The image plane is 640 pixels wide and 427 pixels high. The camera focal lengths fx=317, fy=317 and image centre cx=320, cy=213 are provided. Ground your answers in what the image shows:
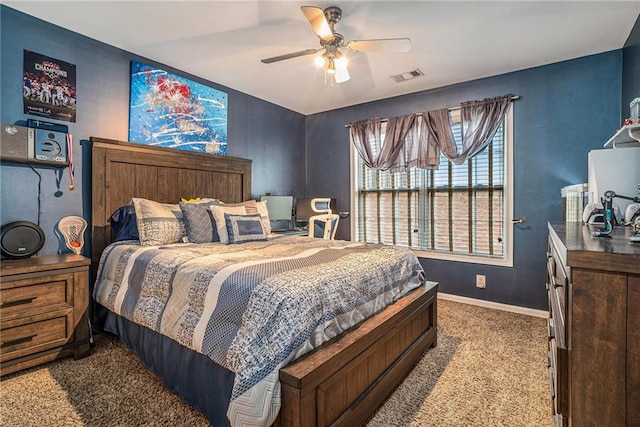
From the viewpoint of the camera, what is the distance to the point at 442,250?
3883 millimetres

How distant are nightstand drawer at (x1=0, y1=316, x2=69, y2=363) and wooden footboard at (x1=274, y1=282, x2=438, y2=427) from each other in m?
1.87

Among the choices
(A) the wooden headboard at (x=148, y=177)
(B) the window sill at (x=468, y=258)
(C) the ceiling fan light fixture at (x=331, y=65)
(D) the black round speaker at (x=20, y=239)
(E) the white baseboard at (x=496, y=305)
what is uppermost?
(C) the ceiling fan light fixture at (x=331, y=65)

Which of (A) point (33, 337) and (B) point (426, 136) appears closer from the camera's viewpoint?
(A) point (33, 337)

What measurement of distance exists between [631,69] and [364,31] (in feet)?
7.27

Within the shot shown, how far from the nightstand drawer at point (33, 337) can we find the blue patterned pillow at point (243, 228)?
1.30 meters

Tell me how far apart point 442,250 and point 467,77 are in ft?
6.59

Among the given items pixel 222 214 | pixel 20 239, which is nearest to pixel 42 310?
pixel 20 239

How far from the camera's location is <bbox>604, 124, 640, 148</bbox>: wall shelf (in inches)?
80.4

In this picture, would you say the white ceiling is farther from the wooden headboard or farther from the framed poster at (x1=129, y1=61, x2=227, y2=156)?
the wooden headboard

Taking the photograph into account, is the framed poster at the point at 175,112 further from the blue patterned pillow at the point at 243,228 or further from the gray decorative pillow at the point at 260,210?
the blue patterned pillow at the point at 243,228

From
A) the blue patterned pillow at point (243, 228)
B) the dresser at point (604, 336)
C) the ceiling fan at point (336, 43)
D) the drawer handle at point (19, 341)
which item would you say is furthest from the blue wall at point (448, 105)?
the dresser at point (604, 336)

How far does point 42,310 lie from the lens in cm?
214

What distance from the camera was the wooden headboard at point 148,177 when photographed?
2.78 metres

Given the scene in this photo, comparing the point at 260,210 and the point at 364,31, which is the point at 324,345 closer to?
the point at 260,210
